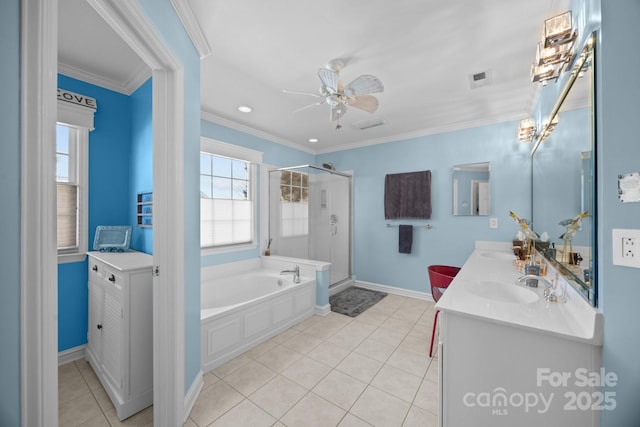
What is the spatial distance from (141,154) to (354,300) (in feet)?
10.3

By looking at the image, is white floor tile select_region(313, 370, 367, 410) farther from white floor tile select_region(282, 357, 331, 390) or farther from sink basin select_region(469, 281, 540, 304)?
sink basin select_region(469, 281, 540, 304)

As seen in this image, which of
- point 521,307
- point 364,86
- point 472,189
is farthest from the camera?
point 472,189

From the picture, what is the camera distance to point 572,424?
98 centimetres

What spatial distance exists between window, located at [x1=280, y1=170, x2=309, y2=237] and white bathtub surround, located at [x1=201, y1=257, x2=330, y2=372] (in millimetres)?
610

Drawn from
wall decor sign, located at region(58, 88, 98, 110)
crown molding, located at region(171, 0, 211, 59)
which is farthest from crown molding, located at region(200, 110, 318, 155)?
crown molding, located at region(171, 0, 211, 59)

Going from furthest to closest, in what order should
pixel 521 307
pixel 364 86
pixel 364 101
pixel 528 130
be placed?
pixel 528 130, pixel 364 101, pixel 364 86, pixel 521 307

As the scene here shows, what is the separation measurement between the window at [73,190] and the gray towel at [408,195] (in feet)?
12.0

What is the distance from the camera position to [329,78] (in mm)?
1867

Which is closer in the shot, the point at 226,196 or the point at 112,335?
the point at 112,335

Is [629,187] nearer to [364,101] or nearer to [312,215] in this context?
[364,101]

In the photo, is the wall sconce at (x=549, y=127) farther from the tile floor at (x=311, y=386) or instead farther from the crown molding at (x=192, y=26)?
the crown molding at (x=192, y=26)

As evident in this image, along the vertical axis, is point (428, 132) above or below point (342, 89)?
above

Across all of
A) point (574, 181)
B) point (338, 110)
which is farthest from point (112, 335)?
point (574, 181)

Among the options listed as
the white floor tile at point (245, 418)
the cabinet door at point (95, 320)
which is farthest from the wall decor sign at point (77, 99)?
the white floor tile at point (245, 418)
